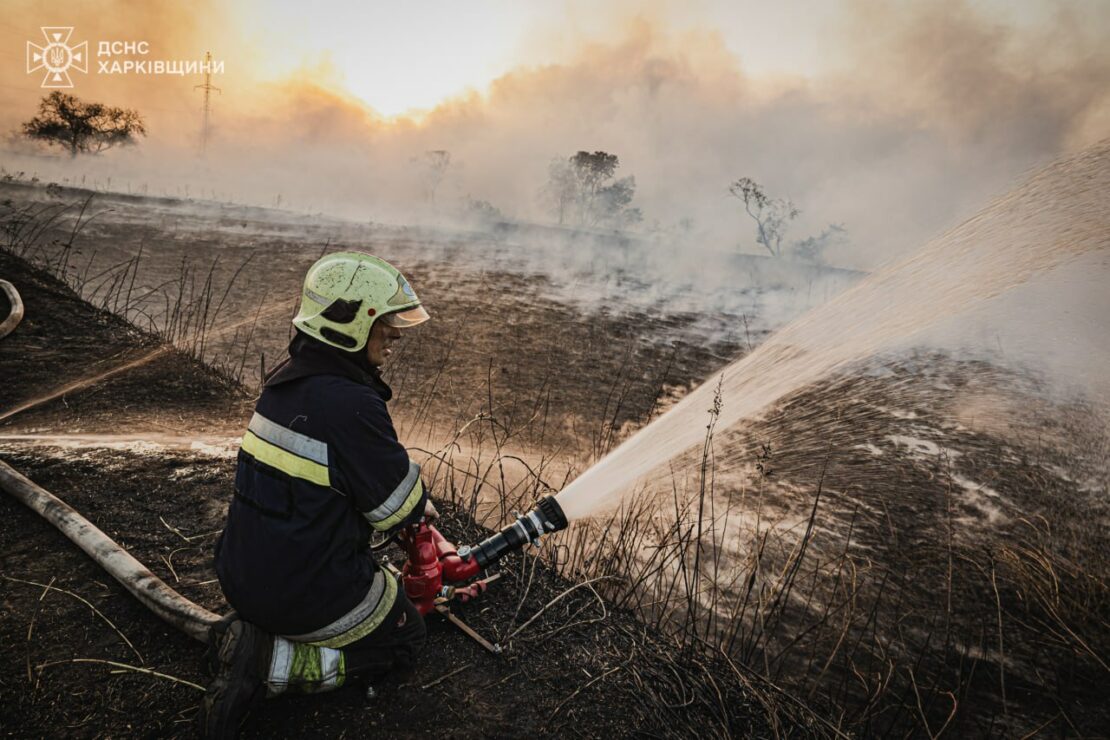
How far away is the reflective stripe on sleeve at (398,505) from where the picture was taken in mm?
2172

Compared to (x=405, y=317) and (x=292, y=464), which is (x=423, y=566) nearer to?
(x=292, y=464)

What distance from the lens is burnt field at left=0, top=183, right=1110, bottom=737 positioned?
2498 mm

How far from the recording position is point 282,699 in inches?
92.6

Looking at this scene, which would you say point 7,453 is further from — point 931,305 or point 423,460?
point 931,305

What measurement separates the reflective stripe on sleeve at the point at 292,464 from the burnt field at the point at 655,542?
3.42 ft

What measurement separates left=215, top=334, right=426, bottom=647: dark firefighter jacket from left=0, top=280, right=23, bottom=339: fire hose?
667 centimetres

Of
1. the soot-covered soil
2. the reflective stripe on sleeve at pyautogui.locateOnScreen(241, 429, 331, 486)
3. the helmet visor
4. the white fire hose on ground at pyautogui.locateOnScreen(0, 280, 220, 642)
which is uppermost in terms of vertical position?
the helmet visor

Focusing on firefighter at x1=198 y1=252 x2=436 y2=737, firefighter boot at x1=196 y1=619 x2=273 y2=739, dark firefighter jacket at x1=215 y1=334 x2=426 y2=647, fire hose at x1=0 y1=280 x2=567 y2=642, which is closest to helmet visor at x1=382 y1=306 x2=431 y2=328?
firefighter at x1=198 y1=252 x2=436 y2=737

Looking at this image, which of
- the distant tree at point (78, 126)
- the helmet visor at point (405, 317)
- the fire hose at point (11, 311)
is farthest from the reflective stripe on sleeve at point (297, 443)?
the distant tree at point (78, 126)

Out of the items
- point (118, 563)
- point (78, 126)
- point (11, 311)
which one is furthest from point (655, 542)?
point (78, 126)

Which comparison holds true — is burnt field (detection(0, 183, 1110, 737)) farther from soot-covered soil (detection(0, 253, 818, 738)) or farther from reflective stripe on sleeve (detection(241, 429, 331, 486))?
reflective stripe on sleeve (detection(241, 429, 331, 486))

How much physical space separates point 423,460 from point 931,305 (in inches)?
213

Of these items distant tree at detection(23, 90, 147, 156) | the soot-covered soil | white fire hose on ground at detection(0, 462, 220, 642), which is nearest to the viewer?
the soot-covered soil

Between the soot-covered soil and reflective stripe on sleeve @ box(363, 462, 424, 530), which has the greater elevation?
reflective stripe on sleeve @ box(363, 462, 424, 530)
